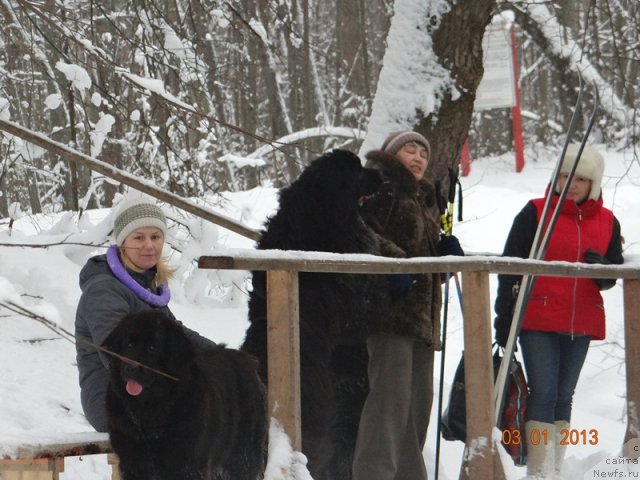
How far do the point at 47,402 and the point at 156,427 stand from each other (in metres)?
2.75

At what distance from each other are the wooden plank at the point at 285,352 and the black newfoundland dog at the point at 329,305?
27 cm

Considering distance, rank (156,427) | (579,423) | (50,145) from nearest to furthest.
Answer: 1. (156,427)
2. (50,145)
3. (579,423)

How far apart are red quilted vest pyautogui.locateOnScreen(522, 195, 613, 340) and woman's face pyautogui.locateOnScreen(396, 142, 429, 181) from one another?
2.50 ft

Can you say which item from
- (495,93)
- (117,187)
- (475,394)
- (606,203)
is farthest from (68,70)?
(495,93)

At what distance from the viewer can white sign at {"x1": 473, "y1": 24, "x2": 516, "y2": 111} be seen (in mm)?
14766

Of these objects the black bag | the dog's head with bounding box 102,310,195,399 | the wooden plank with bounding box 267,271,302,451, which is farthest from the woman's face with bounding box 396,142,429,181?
the dog's head with bounding box 102,310,195,399

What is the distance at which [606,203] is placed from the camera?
1252 centimetres

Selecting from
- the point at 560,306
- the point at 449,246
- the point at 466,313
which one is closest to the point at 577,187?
the point at 560,306

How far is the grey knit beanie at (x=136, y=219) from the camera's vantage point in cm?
368

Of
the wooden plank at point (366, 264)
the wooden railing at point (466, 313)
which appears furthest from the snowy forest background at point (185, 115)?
the wooden plank at point (366, 264)

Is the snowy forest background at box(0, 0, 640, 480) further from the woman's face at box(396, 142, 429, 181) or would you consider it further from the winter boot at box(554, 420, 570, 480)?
the woman's face at box(396, 142, 429, 181)

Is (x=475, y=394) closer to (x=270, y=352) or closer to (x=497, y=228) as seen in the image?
(x=270, y=352)

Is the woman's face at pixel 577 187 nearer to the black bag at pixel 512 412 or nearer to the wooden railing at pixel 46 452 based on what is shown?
the black bag at pixel 512 412

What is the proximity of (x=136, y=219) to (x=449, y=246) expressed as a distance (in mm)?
1586
